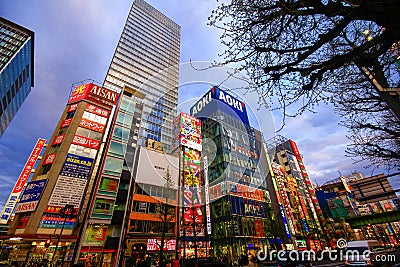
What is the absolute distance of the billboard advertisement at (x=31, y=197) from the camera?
1673cm

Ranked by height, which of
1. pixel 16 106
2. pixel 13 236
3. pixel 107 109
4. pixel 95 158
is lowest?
pixel 13 236

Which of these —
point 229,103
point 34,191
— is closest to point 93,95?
point 34,191

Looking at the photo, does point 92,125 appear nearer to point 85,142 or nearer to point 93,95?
point 85,142

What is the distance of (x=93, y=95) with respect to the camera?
24.9m

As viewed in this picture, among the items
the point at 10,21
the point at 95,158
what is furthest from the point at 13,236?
the point at 10,21

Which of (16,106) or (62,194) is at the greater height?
(16,106)

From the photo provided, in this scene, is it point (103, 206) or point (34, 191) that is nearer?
point (34, 191)

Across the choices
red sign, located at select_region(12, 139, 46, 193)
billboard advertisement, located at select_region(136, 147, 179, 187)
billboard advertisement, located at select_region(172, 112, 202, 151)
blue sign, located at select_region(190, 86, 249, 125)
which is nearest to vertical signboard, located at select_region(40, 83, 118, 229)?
billboard advertisement, located at select_region(136, 147, 179, 187)

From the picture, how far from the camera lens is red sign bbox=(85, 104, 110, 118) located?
23839mm

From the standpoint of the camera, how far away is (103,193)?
19359 millimetres

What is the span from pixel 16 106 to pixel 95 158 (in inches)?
1750

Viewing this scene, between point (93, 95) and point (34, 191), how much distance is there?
1327 cm

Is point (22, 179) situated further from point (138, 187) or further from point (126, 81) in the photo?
point (126, 81)

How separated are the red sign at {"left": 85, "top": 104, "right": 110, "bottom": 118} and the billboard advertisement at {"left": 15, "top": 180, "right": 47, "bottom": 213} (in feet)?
32.8
